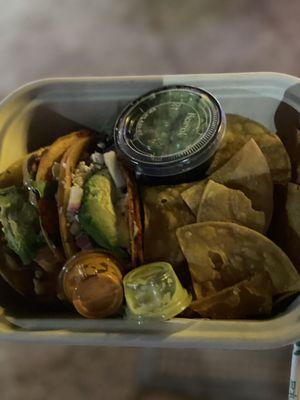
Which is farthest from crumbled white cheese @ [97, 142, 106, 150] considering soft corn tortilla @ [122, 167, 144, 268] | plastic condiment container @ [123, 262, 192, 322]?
plastic condiment container @ [123, 262, 192, 322]

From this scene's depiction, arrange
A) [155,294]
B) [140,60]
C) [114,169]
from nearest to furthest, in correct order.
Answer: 1. [155,294]
2. [114,169]
3. [140,60]

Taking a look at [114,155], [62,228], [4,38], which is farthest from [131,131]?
[4,38]

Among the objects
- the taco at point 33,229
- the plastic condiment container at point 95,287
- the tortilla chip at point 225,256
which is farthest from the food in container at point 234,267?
the taco at point 33,229

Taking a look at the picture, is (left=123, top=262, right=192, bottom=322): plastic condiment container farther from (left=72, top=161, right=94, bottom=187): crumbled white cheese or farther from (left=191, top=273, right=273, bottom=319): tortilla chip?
(left=72, top=161, right=94, bottom=187): crumbled white cheese

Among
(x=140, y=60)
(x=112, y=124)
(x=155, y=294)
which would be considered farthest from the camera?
(x=140, y=60)

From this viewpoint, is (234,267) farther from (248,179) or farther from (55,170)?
(55,170)

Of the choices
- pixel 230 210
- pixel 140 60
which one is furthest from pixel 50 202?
pixel 140 60
